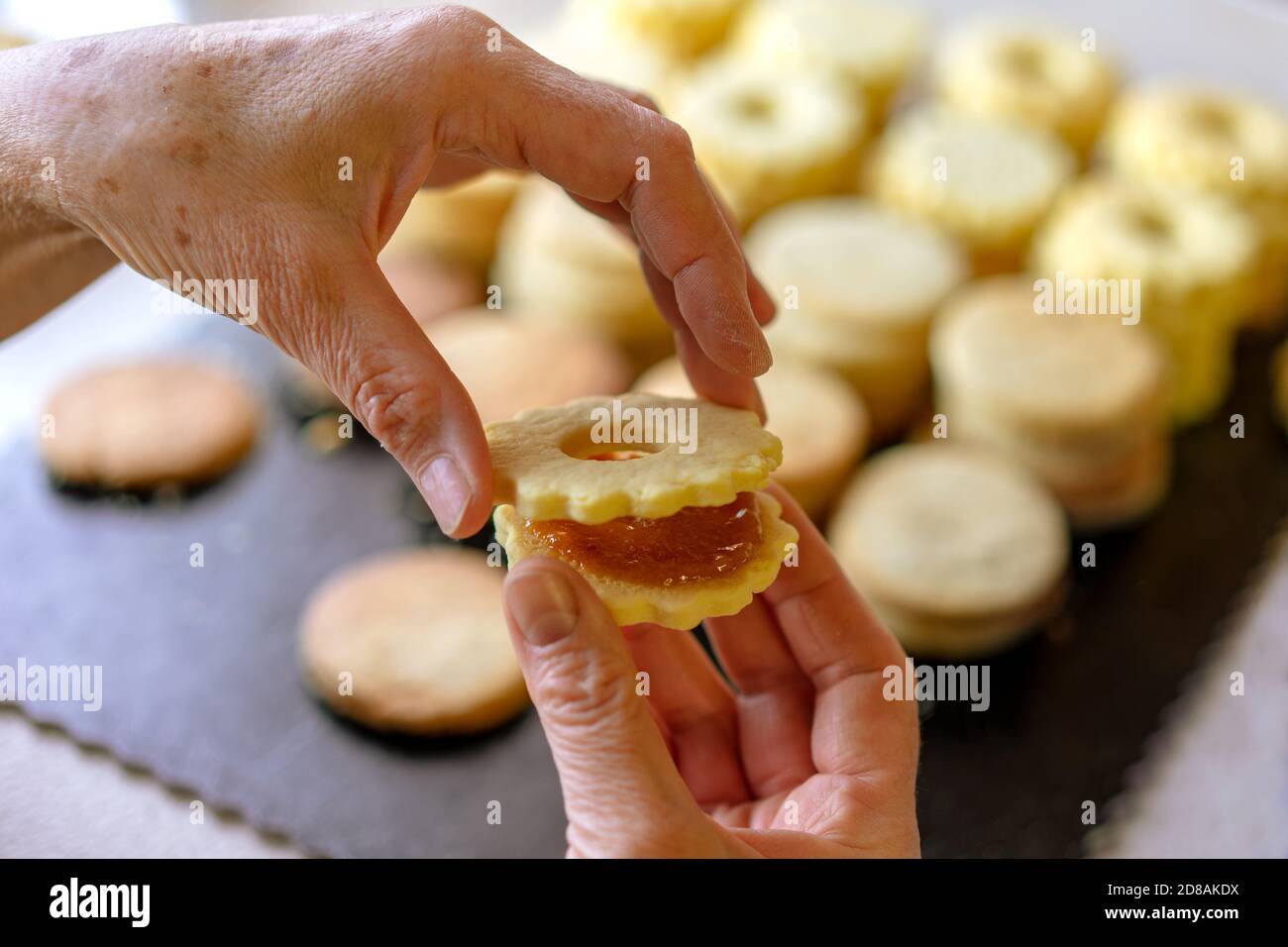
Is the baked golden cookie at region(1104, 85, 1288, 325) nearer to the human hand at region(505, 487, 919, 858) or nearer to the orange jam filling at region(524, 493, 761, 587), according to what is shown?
the human hand at region(505, 487, 919, 858)

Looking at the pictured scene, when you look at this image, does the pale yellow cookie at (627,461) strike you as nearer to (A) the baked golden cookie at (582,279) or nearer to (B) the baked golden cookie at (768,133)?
(A) the baked golden cookie at (582,279)

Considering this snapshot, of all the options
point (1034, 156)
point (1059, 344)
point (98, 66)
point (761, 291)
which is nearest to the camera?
point (98, 66)

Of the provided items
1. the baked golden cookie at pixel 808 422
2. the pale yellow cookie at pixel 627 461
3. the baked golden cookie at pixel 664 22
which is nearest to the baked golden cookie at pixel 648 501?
the pale yellow cookie at pixel 627 461

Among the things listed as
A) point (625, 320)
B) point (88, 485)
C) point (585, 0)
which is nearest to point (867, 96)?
point (585, 0)

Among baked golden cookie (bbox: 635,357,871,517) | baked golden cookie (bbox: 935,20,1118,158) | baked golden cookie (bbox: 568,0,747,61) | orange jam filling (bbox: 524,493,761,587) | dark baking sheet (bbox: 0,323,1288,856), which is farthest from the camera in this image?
baked golden cookie (bbox: 568,0,747,61)

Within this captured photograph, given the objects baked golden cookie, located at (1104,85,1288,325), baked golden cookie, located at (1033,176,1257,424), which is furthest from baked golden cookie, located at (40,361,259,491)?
baked golden cookie, located at (1104,85,1288,325)
